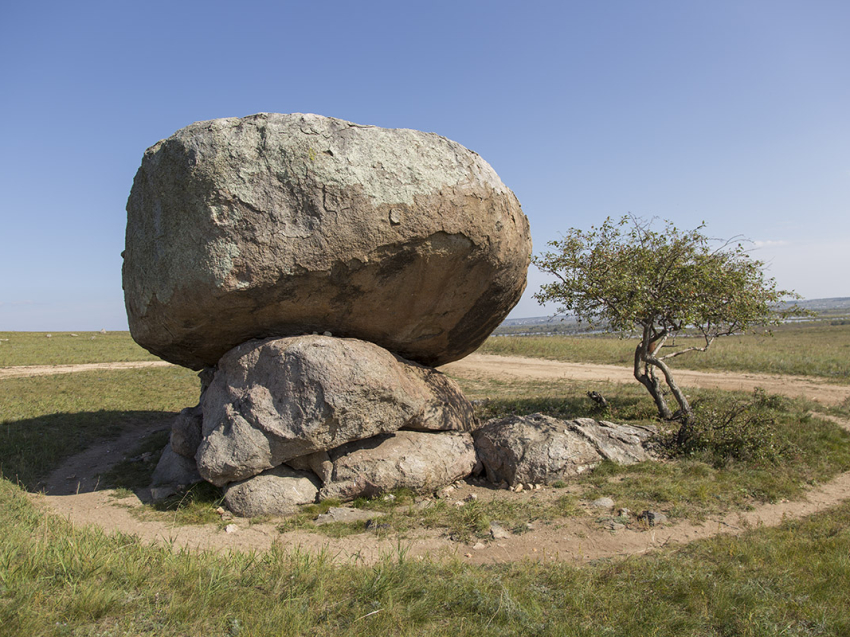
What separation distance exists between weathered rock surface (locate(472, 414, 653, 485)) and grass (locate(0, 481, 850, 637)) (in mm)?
3192

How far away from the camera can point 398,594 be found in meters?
4.82

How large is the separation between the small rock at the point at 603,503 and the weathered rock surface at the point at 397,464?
2361 millimetres

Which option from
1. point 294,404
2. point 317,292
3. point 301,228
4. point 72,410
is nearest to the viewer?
point 301,228

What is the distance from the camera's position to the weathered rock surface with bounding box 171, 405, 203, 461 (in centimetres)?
952

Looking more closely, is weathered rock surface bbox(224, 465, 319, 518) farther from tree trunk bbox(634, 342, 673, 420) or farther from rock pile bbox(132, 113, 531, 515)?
tree trunk bbox(634, 342, 673, 420)

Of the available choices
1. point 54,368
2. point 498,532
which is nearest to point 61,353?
point 54,368

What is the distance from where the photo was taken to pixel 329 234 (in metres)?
7.72

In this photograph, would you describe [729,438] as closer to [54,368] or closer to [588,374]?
[588,374]

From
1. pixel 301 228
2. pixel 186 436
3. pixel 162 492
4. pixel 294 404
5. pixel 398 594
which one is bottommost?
pixel 162 492

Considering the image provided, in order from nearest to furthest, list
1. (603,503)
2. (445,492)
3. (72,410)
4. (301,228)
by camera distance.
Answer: (301,228) → (603,503) → (445,492) → (72,410)

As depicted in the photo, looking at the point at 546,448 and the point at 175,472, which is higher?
the point at 546,448

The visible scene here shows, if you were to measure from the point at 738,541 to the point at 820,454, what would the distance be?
5229mm

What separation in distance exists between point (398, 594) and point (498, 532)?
257 cm

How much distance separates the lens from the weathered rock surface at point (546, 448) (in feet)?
30.1
